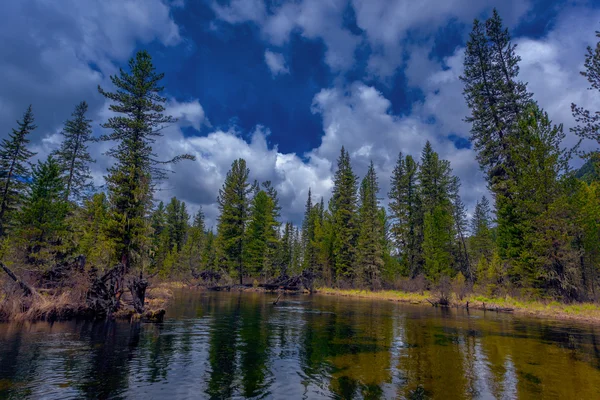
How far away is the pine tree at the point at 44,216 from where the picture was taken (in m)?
22.6

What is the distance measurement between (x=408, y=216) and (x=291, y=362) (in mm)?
42454

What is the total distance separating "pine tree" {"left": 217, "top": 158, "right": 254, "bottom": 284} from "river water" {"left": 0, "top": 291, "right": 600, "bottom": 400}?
35.2 m

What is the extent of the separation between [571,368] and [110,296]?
20.5m

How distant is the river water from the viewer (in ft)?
23.7

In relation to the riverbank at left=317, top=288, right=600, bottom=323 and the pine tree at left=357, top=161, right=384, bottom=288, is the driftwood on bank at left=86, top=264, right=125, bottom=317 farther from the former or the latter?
the pine tree at left=357, top=161, right=384, bottom=288

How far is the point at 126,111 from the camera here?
25.8 meters

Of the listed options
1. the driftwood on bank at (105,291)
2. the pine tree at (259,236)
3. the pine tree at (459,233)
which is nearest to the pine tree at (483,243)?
the pine tree at (459,233)

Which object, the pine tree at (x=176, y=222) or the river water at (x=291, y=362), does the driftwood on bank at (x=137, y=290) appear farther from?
the pine tree at (x=176, y=222)

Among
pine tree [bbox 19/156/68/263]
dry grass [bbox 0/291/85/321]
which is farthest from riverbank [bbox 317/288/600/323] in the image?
pine tree [bbox 19/156/68/263]

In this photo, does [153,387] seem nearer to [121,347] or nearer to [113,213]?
[121,347]

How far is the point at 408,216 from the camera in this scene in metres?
48.6

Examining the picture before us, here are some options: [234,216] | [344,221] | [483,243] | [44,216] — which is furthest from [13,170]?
[483,243]

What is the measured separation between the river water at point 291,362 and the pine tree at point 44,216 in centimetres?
1109

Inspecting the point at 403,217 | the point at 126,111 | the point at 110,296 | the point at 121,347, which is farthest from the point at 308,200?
the point at 121,347
